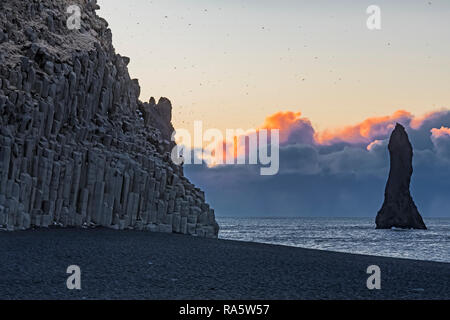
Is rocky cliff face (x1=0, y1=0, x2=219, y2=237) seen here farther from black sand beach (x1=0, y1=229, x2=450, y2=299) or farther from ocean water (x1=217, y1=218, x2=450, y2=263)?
ocean water (x1=217, y1=218, x2=450, y2=263)

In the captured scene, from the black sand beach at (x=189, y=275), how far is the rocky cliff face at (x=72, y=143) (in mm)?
9418

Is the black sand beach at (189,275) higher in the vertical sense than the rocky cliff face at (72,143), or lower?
lower

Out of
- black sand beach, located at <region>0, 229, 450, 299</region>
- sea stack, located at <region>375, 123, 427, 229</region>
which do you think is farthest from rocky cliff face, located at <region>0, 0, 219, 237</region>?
sea stack, located at <region>375, 123, 427, 229</region>

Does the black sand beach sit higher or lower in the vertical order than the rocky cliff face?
lower

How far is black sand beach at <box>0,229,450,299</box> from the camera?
14.3m

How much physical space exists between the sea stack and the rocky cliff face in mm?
120390

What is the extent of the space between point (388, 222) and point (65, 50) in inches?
5166

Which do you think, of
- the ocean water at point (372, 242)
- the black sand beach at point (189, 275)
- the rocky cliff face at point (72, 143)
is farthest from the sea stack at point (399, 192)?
the black sand beach at point (189, 275)

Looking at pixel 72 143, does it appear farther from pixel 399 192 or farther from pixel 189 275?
pixel 399 192

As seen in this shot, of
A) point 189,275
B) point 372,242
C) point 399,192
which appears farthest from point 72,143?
point 399,192

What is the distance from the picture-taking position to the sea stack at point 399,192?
156 metres

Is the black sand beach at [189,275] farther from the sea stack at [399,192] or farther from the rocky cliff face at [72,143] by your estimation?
the sea stack at [399,192]
